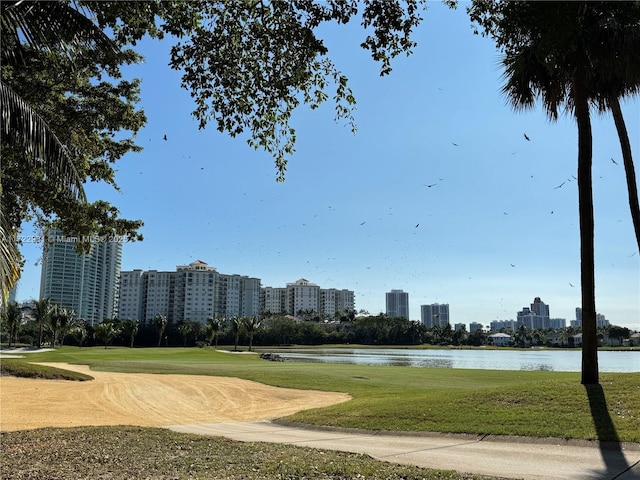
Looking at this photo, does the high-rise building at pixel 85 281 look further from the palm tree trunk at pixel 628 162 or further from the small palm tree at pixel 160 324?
the palm tree trunk at pixel 628 162

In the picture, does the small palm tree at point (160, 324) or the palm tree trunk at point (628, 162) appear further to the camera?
the small palm tree at point (160, 324)

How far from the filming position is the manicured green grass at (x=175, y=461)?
23.2 ft

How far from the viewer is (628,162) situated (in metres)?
15.4

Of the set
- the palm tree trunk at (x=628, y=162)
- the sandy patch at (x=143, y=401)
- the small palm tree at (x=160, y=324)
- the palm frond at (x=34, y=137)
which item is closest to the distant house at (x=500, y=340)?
the small palm tree at (x=160, y=324)

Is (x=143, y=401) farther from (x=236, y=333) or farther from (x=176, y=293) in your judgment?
(x=176, y=293)

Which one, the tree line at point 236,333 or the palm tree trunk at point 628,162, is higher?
the palm tree trunk at point 628,162

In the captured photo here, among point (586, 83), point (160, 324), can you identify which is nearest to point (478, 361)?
point (586, 83)

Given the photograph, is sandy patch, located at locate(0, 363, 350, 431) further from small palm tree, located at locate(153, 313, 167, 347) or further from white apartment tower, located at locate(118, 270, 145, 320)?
white apartment tower, located at locate(118, 270, 145, 320)

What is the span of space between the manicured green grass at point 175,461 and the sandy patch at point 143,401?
513 centimetres

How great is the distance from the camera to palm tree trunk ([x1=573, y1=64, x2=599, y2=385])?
14.1 m

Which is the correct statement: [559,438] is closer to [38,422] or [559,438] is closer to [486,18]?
[486,18]

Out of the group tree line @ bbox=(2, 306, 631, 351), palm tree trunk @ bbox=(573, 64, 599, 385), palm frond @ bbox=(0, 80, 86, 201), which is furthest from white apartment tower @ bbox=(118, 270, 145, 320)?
palm frond @ bbox=(0, 80, 86, 201)

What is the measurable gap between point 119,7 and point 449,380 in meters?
25.0

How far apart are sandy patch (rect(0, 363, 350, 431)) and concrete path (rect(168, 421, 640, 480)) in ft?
16.4
